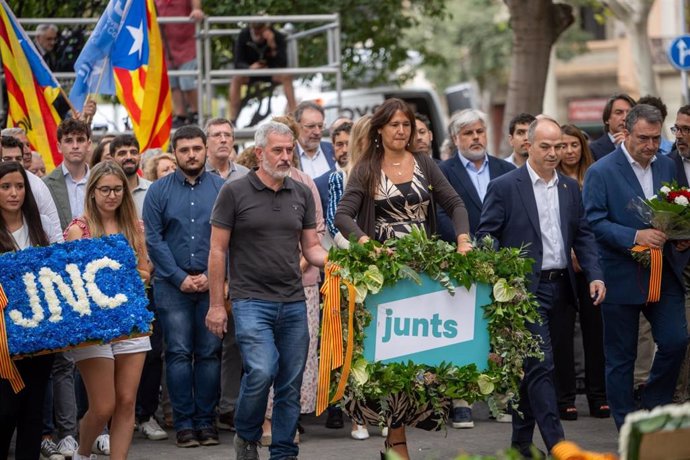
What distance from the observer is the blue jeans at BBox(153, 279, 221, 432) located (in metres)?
10.1

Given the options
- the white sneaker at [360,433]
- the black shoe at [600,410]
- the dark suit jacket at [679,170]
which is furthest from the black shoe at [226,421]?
the dark suit jacket at [679,170]

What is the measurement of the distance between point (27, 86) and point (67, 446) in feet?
13.0

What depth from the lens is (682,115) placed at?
33.1 ft

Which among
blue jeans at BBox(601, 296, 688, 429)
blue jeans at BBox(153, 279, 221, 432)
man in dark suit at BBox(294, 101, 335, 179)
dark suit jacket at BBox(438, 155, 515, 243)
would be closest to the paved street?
blue jeans at BBox(153, 279, 221, 432)

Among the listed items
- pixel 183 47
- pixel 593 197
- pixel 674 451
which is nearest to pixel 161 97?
pixel 183 47

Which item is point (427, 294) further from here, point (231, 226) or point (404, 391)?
point (231, 226)

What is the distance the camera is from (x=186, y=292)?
1001cm

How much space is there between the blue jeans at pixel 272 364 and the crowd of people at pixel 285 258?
11mm

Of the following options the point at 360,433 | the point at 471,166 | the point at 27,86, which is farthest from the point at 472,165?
the point at 27,86

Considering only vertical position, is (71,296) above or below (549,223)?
below

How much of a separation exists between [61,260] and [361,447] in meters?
3.14

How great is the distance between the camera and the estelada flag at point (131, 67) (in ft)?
40.6

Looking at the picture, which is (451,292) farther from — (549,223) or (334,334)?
(549,223)

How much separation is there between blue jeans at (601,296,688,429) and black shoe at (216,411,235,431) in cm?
317
